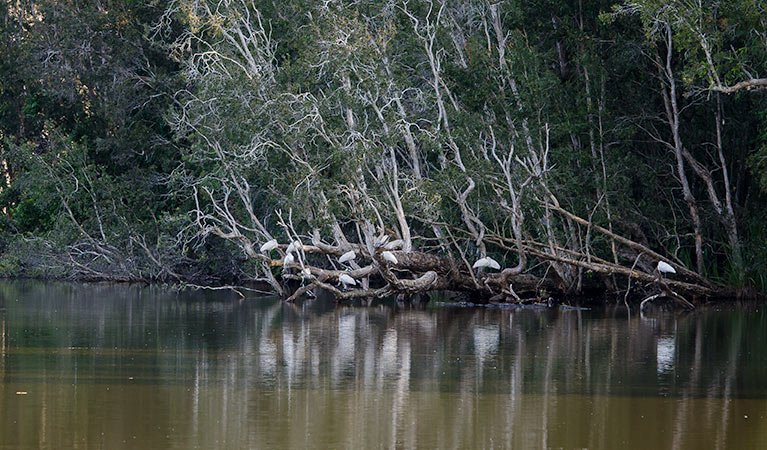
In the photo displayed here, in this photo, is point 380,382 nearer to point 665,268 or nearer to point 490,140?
point 665,268

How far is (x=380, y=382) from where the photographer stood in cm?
1274

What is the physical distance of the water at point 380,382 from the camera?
958 cm

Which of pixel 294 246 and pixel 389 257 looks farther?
pixel 294 246

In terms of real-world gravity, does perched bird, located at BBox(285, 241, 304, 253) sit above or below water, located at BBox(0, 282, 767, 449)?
above

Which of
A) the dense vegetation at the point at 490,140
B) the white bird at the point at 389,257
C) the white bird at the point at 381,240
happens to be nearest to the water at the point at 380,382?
the white bird at the point at 389,257

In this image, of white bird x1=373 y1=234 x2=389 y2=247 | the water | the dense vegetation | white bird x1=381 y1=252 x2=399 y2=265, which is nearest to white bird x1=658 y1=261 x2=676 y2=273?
the dense vegetation

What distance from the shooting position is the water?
9.58 m

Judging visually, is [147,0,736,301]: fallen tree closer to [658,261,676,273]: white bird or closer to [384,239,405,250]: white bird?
[384,239,405,250]: white bird

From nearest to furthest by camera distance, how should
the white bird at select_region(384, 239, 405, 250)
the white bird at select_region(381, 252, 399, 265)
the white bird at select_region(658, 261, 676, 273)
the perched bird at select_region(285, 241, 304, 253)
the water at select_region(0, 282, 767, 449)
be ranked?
the water at select_region(0, 282, 767, 449) < the white bird at select_region(381, 252, 399, 265) < the white bird at select_region(658, 261, 676, 273) < the perched bird at select_region(285, 241, 304, 253) < the white bird at select_region(384, 239, 405, 250)

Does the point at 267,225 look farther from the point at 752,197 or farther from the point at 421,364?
the point at 421,364

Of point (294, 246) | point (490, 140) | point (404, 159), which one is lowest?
point (294, 246)

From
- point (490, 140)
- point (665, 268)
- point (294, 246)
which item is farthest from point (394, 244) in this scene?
point (665, 268)

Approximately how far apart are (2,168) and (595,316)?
1127 inches

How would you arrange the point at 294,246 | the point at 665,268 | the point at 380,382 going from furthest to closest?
the point at 294,246 < the point at 665,268 < the point at 380,382
